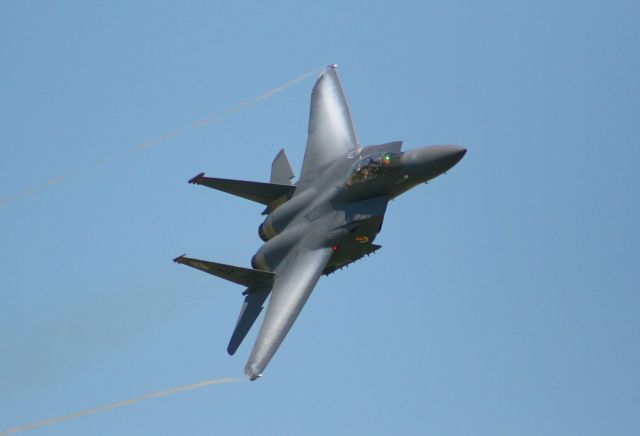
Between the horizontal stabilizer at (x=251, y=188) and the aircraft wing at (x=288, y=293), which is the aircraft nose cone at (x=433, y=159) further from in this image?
the horizontal stabilizer at (x=251, y=188)

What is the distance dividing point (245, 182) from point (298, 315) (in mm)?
5367

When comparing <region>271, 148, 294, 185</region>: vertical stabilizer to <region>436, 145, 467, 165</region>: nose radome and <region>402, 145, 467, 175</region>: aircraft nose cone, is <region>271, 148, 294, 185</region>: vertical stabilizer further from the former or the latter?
<region>436, 145, 467, 165</region>: nose radome

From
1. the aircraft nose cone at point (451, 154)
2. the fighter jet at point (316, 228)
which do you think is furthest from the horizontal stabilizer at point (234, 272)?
the aircraft nose cone at point (451, 154)

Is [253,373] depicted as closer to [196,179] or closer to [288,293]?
[288,293]

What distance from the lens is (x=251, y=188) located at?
42156mm

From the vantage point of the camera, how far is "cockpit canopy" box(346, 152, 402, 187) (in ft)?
128

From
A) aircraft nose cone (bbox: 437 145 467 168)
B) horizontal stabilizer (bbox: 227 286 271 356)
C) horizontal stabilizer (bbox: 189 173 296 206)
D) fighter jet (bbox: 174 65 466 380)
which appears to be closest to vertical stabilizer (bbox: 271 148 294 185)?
horizontal stabilizer (bbox: 189 173 296 206)

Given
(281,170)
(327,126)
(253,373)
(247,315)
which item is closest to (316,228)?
(247,315)

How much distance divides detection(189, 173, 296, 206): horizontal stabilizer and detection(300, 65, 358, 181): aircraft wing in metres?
0.78

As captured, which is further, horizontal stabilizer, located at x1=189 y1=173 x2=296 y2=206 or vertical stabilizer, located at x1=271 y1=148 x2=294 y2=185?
vertical stabilizer, located at x1=271 y1=148 x2=294 y2=185

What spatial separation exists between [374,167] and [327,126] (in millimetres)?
5305

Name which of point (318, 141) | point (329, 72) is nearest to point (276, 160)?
point (318, 141)

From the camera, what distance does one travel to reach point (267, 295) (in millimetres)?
39781

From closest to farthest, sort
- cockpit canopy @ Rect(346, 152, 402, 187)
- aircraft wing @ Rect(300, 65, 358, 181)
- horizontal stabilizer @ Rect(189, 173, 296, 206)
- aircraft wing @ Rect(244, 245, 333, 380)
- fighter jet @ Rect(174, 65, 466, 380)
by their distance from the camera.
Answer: aircraft wing @ Rect(244, 245, 333, 380) < fighter jet @ Rect(174, 65, 466, 380) < cockpit canopy @ Rect(346, 152, 402, 187) < horizontal stabilizer @ Rect(189, 173, 296, 206) < aircraft wing @ Rect(300, 65, 358, 181)
